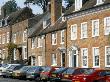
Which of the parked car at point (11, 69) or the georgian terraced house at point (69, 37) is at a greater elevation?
the georgian terraced house at point (69, 37)

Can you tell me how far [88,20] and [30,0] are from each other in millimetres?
→ 58576

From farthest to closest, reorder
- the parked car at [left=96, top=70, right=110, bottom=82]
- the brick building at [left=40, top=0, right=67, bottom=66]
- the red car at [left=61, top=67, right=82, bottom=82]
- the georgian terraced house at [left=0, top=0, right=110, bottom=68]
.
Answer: the brick building at [left=40, top=0, right=67, bottom=66] < the georgian terraced house at [left=0, top=0, right=110, bottom=68] < the red car at [left=61, top=67, right=82, bottom=82] < the parked car at [left=96, top=70, right=110, bottom=82]

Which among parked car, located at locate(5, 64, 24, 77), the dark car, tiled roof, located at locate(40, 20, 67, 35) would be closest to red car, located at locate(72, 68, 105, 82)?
the dark car

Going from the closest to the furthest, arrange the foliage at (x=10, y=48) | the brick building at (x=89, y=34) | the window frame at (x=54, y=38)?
the brick building at (x=89, y=34)
the window frame at (x=54, y=38)
the foliage at (x=10, y=48)

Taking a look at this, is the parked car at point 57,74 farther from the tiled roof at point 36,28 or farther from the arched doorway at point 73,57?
the tiled roof at point 36,28

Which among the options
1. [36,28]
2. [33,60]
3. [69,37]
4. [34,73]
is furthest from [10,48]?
[34,73]

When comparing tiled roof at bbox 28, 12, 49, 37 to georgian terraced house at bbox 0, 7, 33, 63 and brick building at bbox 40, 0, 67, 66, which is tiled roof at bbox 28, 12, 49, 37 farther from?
brick building at bbox 40, 0, 67, 66

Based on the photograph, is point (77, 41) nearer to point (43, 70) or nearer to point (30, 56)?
point (43, 70)

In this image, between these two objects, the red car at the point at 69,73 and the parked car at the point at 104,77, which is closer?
the parked car at the point at 104,77

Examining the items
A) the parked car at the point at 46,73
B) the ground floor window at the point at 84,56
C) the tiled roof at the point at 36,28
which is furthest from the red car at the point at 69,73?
the tiled roof at the point at 36,28

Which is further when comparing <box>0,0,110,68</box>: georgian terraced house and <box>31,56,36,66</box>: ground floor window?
<box>31,56,36,66</box>: ground floor window

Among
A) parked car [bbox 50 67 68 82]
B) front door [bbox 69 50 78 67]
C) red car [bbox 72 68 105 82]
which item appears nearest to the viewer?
red car [bbox 72 68 105 82]

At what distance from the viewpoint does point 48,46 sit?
206ft

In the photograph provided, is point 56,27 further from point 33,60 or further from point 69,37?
point 33,60
